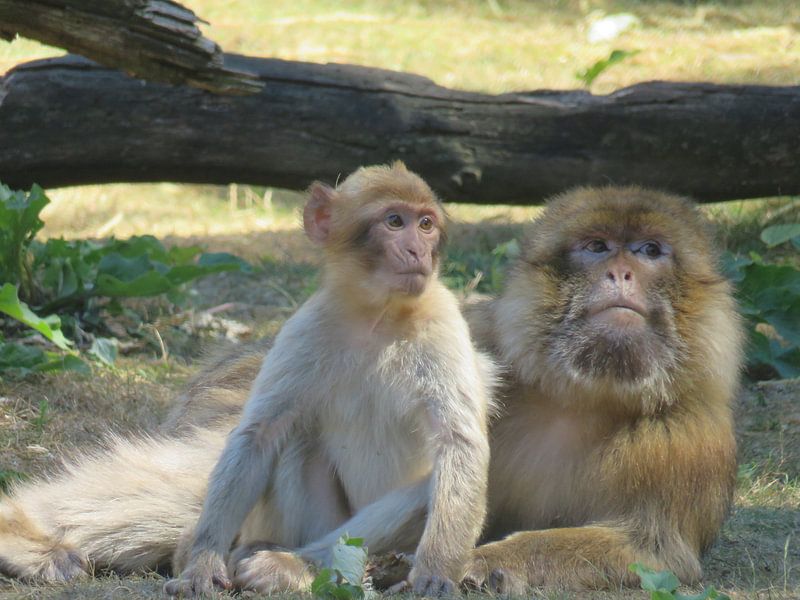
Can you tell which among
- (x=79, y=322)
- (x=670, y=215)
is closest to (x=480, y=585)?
(x=670, y=215)

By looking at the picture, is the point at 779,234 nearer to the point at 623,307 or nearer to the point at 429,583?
the point at 623,307

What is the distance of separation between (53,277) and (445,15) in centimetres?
822

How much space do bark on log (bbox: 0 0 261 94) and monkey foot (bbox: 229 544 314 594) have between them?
2.79 meters

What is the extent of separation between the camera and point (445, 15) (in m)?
14.5

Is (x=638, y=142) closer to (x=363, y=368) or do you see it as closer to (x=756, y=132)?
(x=756, y=132)

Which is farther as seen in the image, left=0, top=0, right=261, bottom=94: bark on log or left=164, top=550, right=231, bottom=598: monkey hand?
left=0, top=0, right=261, bottom=94: bark on log

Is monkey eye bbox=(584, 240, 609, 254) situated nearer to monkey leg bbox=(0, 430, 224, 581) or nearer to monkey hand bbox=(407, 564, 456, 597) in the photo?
monkey hand bbox=(407, 564, 456, 597)

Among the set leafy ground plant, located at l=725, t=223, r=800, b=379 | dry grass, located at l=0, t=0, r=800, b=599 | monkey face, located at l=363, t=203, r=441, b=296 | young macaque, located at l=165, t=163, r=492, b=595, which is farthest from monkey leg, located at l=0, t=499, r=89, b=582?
leafy ground plant, located at l=725, t=223, r=800, b=379

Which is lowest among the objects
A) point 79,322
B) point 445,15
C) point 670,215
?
point 79,322

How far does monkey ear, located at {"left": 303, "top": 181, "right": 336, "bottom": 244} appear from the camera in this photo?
15.8ft

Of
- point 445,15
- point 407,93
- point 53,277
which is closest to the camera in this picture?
point 53,277

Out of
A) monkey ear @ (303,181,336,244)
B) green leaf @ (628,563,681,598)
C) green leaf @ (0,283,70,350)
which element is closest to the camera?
green leaf @ (628,563,681,598)

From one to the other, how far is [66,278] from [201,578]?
356cm

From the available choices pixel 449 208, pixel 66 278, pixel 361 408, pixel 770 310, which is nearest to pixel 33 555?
pixel 361 408
